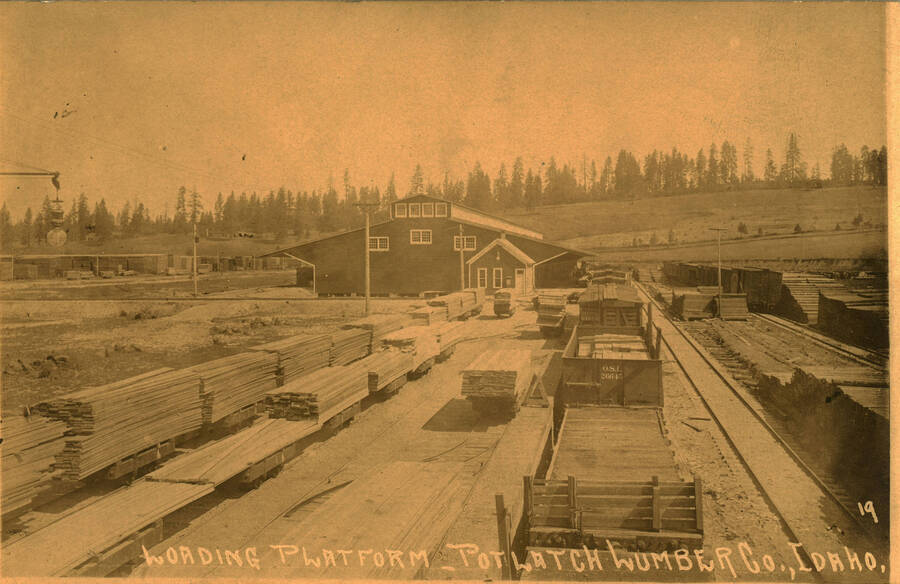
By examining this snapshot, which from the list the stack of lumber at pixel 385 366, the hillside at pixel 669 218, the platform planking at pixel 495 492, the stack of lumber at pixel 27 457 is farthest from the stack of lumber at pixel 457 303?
the hillside at pixel 669 218

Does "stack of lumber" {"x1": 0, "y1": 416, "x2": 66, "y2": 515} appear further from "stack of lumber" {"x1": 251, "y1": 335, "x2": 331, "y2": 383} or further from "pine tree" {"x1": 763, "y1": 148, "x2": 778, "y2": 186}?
"pine tree" {"x1": 763, "y1": 148, "x2": 778, "y2": 186}

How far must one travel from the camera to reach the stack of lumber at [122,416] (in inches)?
335

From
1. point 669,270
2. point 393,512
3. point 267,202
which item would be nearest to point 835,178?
point 393,512

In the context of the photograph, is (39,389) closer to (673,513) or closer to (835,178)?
(673,513)

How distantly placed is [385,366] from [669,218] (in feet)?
322

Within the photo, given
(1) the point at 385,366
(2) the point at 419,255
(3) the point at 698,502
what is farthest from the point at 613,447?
(2) the point at 419,255

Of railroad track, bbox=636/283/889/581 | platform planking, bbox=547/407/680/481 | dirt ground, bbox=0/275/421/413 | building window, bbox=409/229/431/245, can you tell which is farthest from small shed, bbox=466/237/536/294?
platform planking, bbox=547/407/680/481

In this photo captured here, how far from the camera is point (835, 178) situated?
74.2 feet

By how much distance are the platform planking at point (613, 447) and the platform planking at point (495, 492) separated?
3.14ft

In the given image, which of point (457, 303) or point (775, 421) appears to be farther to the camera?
point (457, 303)

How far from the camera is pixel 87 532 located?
22.6ft

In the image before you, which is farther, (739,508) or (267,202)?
(267,202)

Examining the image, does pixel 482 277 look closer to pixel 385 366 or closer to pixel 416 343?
pixel 416 343

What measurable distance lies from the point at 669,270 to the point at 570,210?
36.2 m
